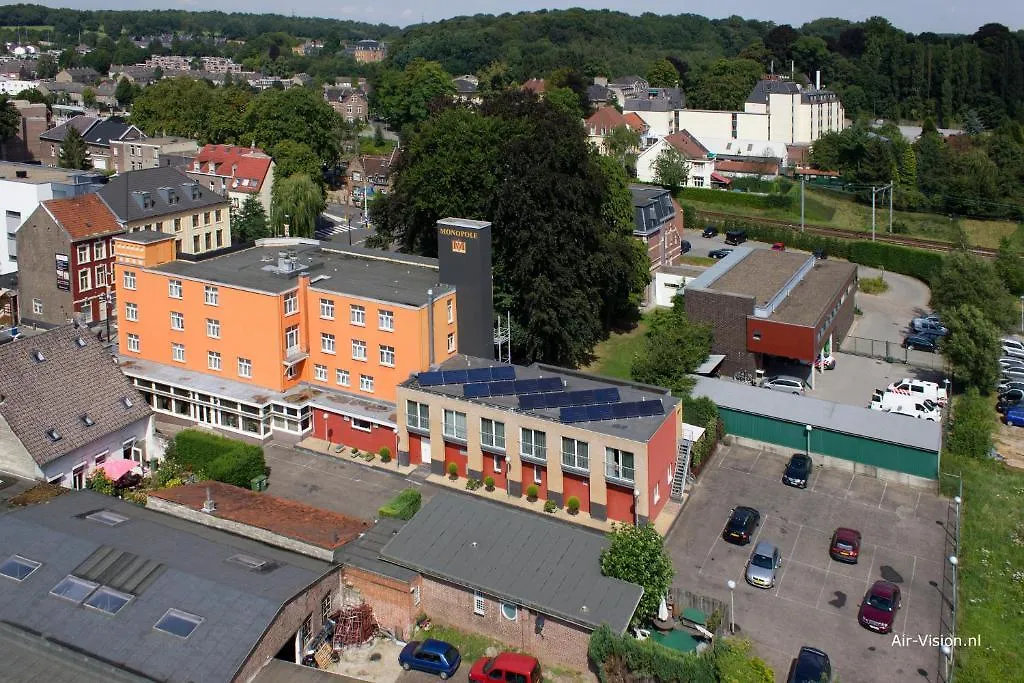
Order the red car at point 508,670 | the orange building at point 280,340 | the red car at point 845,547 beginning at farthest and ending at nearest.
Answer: the orange building at point 280,340
the red car at point 845,547
the red car at point 508,670

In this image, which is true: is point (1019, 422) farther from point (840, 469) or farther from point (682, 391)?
point (682, 391)

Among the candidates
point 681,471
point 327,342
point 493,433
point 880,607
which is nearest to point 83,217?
point 327,342

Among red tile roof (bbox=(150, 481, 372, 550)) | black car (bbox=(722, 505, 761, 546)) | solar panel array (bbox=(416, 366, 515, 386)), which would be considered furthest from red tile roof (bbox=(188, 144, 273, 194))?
black car (bbox=(722, 505, 761, 546))

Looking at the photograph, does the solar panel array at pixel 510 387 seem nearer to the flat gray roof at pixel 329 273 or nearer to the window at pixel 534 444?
the window at pixel 534 444

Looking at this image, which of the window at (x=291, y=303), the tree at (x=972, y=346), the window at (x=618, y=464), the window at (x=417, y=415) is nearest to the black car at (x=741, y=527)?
the window at (x=618, y=464)

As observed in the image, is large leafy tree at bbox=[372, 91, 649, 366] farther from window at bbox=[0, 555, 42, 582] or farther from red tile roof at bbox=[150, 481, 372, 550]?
window at bbox=[0, 555, 42, 582]

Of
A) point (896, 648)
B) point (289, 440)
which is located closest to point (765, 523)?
point (896, 648)
